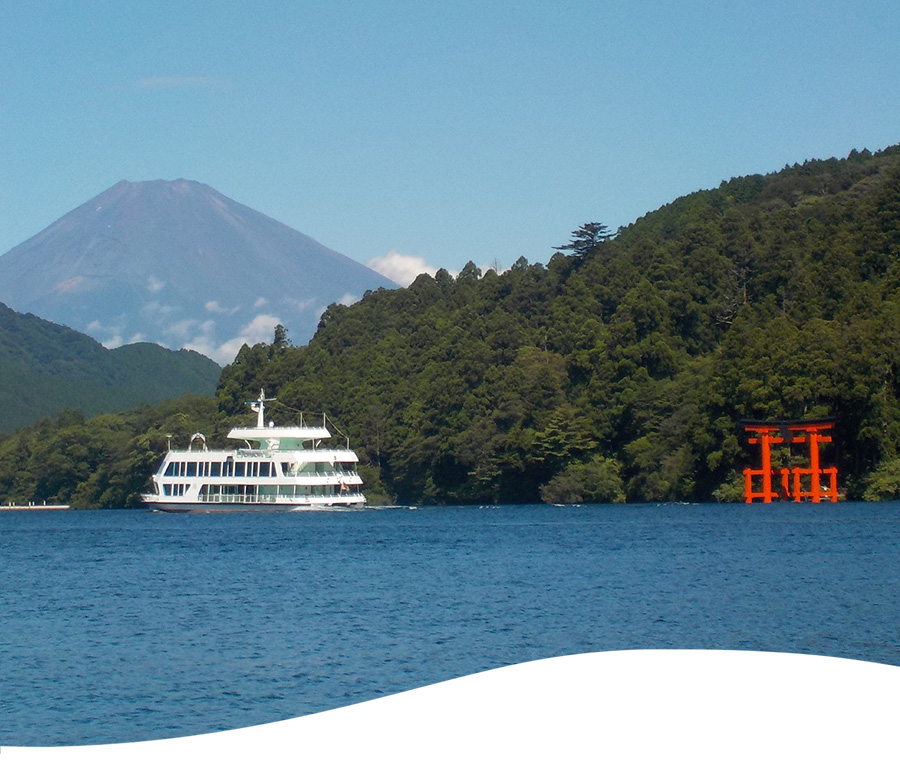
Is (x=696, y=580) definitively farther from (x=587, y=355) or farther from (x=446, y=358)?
(x=446, y=358)

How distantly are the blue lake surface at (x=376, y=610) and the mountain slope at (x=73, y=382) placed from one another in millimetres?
117045

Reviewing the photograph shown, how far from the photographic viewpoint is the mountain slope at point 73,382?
16125cm

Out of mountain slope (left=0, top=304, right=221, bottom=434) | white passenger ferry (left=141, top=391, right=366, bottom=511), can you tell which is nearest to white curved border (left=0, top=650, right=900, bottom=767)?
white passenger ferry (left=141, top=391, right=366, bottom=511)

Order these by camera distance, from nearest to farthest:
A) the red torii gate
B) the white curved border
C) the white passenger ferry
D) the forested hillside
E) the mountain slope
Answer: the white curved border < the red torii gate < the forested hillside < the white passenger ferry < the mountain slope

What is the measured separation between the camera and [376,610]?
86.0 feet

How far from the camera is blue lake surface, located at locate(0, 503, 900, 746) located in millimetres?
17844

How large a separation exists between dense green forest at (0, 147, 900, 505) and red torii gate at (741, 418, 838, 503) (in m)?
1.18

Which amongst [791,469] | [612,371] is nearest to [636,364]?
[612,371]

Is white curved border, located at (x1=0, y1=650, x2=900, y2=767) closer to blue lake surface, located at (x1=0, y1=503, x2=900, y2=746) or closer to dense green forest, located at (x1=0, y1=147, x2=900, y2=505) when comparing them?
blue lake surface, located at (x1=0, y1=503, x2=900, y2=746)

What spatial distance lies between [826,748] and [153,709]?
10195mm

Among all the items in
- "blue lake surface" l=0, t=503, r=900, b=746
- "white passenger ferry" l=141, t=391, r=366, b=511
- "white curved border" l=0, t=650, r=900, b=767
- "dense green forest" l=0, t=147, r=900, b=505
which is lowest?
"blue lake surface" l=0, t=503, r=900, b=746

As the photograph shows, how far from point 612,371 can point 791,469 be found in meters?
17.6

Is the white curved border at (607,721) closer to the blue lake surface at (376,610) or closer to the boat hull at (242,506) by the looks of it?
the blue lake surface at (376,610)

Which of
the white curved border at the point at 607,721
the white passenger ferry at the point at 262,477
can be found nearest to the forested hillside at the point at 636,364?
the white passenger ferry at the point at 262,477
